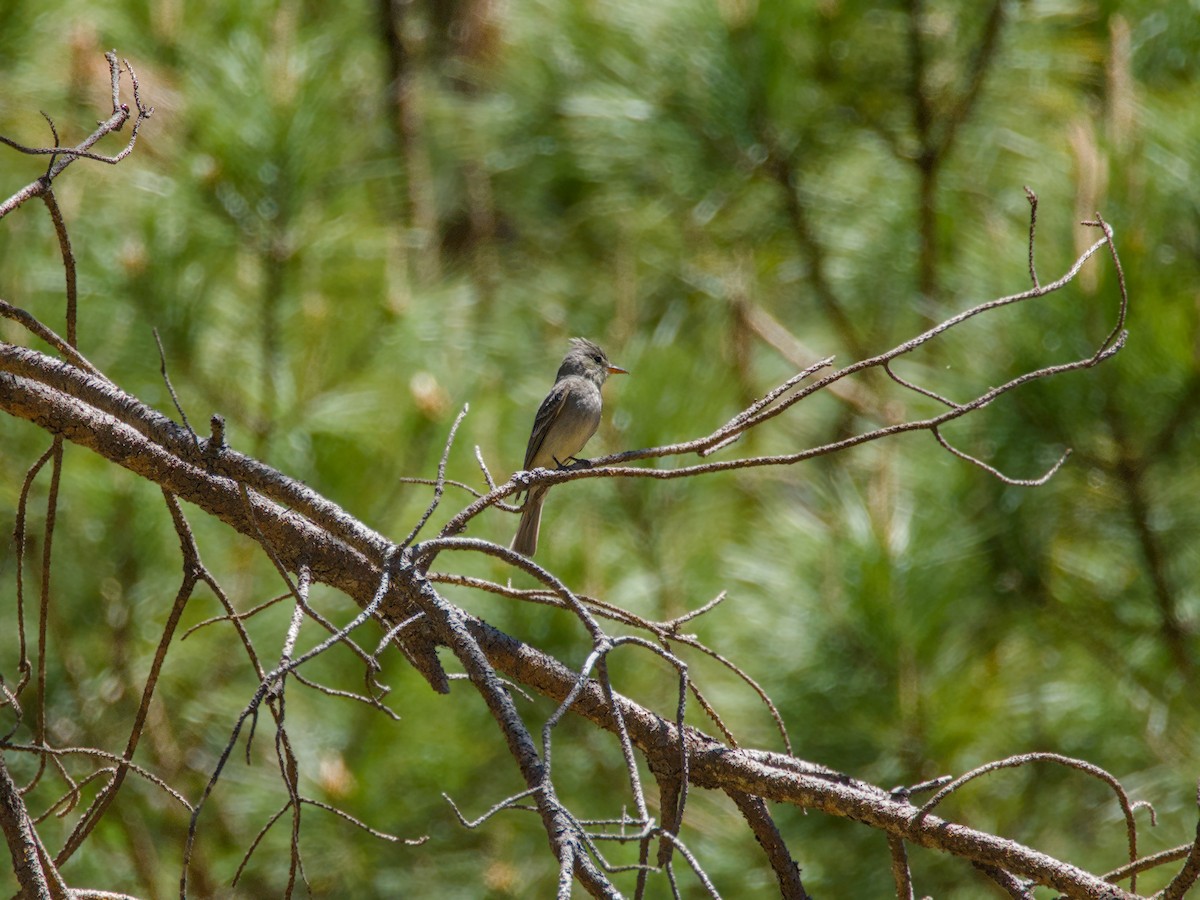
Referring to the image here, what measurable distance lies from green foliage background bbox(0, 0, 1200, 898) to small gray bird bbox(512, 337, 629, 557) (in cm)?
11

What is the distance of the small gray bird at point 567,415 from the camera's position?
3334 mm

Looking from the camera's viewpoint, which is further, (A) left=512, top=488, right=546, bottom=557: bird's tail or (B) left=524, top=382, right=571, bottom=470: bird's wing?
(B) left=524, top=382, right=571, bottom=470: bird's wing

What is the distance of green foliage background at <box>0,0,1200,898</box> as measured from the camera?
10.2 ft

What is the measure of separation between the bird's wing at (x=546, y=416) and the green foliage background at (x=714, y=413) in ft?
0.42

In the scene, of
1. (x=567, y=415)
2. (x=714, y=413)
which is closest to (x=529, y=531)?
(x=567, y=415)

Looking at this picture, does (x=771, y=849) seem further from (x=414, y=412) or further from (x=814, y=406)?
(x=814, y=406)

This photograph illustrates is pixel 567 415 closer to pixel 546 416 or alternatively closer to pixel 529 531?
pixel 546 416

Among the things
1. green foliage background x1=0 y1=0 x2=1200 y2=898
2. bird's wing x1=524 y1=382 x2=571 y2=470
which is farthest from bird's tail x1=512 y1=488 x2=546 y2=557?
bird's wing x1=524 y1=382 x2=571 y2=470

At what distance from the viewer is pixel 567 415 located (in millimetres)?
3521

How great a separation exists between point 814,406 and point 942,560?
1.92m

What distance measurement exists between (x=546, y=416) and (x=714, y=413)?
1.67 feet

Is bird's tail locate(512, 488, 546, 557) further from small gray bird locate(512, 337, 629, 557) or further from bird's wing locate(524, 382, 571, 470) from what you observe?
bird's wing locate(524, 382, 571, 470)

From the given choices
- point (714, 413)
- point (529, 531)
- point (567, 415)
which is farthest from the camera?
point (714, 413)

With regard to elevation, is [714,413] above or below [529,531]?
above
